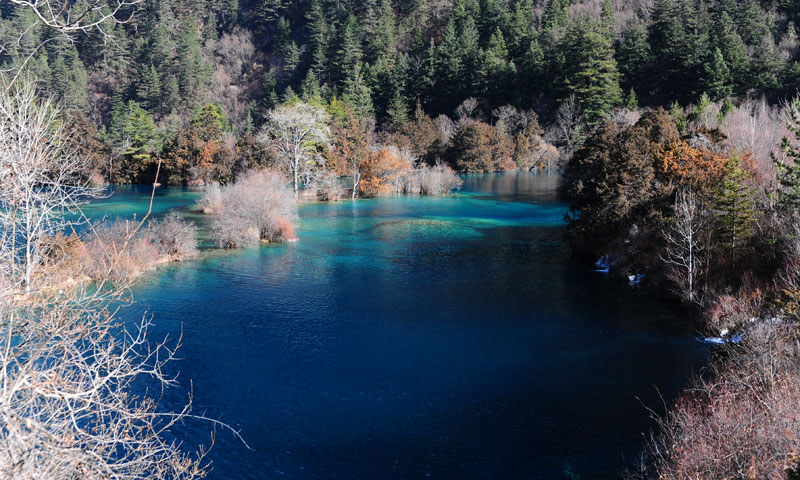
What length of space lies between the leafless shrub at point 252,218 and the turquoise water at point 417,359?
87.4 inches

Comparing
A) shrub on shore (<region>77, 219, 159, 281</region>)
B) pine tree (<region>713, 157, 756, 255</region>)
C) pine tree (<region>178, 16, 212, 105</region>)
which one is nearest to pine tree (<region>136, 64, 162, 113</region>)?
pine tree (<region>178, 16, 212, 105</region>)

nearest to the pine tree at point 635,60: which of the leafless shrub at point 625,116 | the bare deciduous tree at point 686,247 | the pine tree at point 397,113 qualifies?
the leafless shrub at point 625,116

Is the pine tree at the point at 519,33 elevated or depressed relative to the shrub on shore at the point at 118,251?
elevated

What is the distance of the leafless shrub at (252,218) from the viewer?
1638 inches

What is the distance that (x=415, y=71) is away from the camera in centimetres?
12219

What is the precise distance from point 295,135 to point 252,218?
2785 centimetres

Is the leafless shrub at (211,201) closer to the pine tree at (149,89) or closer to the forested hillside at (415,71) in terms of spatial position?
the forested hillside at (415,71)

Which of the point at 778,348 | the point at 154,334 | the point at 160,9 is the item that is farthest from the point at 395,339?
the point at 160,9

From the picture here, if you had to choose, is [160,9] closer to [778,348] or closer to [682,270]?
[682,270]

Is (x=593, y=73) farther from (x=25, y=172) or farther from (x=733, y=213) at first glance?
(x=25, y=172)

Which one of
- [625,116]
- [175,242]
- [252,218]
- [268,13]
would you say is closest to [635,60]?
[625,116]

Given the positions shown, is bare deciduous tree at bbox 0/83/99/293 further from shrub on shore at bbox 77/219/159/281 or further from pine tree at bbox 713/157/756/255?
pine tree at bbox 713/157/756/255

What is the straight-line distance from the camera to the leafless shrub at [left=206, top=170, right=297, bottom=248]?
41.6 metres

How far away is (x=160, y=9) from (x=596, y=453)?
158652 mm
